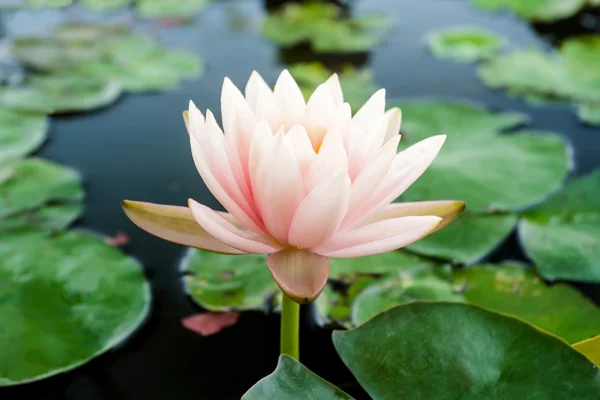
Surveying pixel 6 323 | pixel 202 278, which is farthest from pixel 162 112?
pixel 6 323

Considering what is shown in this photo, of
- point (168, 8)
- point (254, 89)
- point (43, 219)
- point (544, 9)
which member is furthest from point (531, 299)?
point (168, 8)

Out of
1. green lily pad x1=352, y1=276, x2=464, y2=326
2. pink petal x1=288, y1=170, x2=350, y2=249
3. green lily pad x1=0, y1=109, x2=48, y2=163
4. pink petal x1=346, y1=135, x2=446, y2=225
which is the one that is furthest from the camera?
green lily pad x1=0, y1=109, x2=48, y2=163

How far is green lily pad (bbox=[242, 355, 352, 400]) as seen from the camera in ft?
2.65

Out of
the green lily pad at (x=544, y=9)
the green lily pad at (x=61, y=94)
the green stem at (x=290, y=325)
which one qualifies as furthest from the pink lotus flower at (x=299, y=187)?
the green lily pad at (x=544, y=9)

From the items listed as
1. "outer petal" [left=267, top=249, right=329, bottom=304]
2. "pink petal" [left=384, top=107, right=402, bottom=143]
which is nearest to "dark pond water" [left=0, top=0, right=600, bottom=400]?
"outer petal" [left=267, top=249, right=329, bottom=304]

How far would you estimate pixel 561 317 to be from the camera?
118 centimetres

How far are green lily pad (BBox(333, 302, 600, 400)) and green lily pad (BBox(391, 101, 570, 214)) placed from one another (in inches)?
26.0

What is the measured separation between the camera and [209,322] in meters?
1.24

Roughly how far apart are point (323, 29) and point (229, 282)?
2.03 m

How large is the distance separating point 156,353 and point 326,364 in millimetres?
382

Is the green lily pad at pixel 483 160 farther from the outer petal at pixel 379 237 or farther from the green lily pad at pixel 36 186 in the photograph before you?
the green lily pad at pixel 36 186

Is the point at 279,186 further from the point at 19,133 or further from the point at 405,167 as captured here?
the point at 19,133

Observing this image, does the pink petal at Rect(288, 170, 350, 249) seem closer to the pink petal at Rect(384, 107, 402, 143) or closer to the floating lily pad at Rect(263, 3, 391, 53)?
the pink petal at Rect(384, 107, 402, 143)

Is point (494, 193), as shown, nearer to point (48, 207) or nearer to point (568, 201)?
point (568, 201)
